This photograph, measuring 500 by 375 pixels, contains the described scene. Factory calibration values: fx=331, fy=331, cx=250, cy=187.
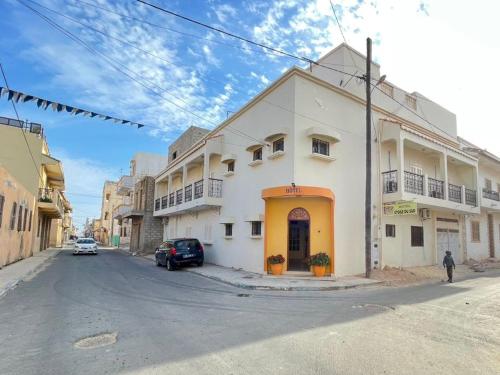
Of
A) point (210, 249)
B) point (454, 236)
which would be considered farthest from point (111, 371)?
point (454, 236)

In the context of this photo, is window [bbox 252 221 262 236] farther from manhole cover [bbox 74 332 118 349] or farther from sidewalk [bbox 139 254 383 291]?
manhole cover [bbox 74 332 118 349]

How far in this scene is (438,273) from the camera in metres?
16.5

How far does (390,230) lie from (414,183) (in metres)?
2.70

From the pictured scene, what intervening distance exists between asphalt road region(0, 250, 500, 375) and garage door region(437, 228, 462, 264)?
31.0ft

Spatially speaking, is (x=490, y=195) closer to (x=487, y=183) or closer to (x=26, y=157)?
(x=487, y=183)

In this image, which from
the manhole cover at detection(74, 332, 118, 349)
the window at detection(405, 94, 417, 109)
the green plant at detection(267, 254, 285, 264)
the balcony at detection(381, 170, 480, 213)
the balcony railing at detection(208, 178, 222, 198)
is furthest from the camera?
the window at detection(405, 94, 417, 109)

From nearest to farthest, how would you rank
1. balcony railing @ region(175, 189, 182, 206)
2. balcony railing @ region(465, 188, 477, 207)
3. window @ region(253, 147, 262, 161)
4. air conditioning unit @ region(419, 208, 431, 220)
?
1. window @ region(253, 147, 262, 161)
2. air conditioning unit @ region(419, 208, 431, 220)
3. balcony railing @ region(465, 188, 477, 207)
4. balcony railing @ region(175, 189, 182, 206)

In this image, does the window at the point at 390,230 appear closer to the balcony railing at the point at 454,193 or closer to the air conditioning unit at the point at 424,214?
the air conditioning unit at the point at 424,214

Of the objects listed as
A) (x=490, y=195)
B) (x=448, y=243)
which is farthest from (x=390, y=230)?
(x=490, y=195)

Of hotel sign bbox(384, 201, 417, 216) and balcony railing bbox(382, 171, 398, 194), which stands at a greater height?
balcony railing bbox(382, 171, 398, 194)

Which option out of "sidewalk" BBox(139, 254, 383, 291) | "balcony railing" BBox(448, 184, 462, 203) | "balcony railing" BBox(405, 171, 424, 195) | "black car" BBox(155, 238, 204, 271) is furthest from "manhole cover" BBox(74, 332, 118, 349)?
"balcony railing" BBox(448, 184, 462, 203)

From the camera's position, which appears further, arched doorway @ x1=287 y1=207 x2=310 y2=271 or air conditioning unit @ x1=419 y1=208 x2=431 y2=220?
air conditioning unit @ x1=419 y1=208 x2=431 y2=220

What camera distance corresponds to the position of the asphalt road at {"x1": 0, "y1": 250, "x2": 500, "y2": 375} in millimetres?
4578

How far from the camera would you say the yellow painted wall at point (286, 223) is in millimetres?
14672
